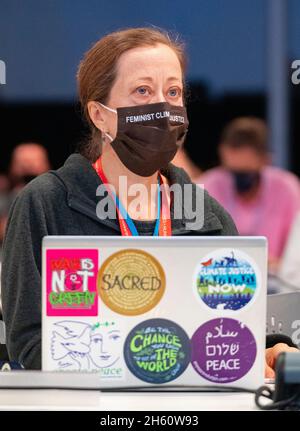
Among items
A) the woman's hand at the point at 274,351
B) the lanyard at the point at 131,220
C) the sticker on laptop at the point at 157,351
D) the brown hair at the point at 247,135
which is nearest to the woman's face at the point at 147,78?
the lanyard at the point at 131,220

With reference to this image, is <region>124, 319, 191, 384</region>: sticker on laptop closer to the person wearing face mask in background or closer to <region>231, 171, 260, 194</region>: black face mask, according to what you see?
the person wearing face mask in background

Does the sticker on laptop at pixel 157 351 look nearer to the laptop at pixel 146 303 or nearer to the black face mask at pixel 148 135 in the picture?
the laptop at pixel 146 303

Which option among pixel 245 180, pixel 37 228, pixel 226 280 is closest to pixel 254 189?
pixel 245 180

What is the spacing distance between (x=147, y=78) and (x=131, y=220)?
0.36 meters

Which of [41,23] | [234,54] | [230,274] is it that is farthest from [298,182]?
[230,274]

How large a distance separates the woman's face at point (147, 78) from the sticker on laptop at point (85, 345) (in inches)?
33.2

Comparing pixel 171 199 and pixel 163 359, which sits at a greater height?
pixel 171 199

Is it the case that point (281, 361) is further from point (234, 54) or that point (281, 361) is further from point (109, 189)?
point (234, 54)

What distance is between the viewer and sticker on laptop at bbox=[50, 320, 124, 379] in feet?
6.75

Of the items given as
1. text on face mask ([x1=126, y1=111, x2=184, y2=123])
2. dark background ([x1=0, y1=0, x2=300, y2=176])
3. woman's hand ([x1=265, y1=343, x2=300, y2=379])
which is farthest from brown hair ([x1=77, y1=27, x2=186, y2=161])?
dark background ([x1=0, y1=0, x2=300, y2=176])

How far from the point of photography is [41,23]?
695cm

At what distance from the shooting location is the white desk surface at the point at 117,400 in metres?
1.95
